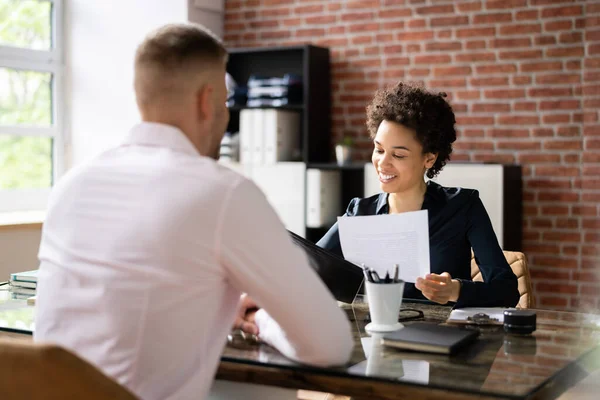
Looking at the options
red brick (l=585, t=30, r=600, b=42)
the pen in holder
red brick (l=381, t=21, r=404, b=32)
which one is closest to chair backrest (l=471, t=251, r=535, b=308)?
the pen in holder

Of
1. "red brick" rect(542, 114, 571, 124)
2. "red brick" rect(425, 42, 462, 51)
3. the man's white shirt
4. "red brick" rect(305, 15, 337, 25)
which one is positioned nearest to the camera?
the man's white shirt

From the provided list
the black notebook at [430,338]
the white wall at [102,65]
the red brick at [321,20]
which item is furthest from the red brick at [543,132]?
the black notebook at [430,338]

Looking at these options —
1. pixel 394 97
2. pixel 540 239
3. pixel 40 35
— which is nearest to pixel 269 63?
pixel 40 35

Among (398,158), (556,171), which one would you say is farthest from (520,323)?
(556,171)

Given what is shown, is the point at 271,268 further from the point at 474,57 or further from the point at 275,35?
the point at 275,35

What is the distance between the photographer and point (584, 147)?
4598 mm

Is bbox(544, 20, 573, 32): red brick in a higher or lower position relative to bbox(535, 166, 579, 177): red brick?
higher

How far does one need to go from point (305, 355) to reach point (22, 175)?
457cm

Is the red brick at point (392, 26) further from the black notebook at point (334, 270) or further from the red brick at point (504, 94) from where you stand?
the black notebook at point (334, 270)

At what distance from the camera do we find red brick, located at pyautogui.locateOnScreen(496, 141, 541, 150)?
4.74m

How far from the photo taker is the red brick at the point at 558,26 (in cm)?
463

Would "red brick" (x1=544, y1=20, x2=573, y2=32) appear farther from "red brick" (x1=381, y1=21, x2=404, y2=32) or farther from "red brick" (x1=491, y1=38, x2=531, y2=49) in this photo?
"red brick" (x1=381, y1=21, x2=404, y2=32)

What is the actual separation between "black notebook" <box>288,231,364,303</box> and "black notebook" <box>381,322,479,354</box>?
297 millimetres

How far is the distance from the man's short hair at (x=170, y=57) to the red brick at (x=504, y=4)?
3.72 meters
